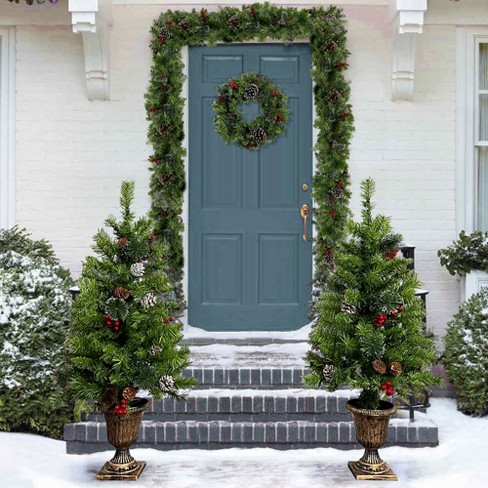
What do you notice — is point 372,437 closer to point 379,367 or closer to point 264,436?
point 379,367

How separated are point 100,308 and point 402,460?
214cm

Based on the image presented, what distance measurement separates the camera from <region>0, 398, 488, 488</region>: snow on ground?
14.9 ft

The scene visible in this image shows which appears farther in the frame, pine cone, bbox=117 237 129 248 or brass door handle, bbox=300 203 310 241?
brass door handle, bbox=300 203 310 241

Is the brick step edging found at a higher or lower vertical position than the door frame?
lower

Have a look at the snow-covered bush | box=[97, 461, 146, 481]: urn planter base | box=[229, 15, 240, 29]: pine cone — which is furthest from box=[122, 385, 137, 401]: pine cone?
box=[229, 15, 240, 29]: pine cone

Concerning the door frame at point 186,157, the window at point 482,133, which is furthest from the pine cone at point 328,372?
the window at point 482,133

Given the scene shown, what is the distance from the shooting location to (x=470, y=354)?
5770mm

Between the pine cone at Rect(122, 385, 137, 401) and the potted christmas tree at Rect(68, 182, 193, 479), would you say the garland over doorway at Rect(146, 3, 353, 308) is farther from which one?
the pine cone at Rect(122, 385, 137, 401)

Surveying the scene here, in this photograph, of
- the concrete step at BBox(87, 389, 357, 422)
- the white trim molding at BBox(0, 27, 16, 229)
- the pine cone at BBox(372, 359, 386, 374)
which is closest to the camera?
the pine cone at BBox(372, 359, 386, 374)

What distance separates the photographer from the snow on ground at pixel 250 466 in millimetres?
4551

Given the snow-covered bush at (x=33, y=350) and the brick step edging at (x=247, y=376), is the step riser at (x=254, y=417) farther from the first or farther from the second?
the snow-covered bush at (x=33, y=350)

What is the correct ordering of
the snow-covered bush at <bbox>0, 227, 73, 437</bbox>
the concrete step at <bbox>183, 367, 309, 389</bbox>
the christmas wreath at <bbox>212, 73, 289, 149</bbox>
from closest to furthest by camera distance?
the snow-covered bush at <bbox>0, 227, 73, 437</bbox> → the concrete step at <bbox>183, 367, 309, 389</bbox> → the christmas wreath at <bbox>212, 73, 289, 149</bbox>

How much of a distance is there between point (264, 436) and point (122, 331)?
130 centimetres

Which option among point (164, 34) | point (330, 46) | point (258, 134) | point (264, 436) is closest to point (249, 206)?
point (258, 134)
